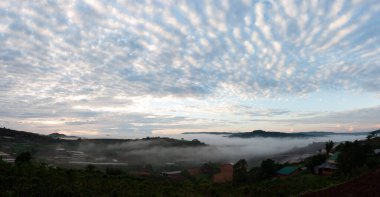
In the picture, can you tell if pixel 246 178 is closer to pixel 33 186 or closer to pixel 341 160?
pixel 341 160

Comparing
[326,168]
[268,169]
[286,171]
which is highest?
[326,168]

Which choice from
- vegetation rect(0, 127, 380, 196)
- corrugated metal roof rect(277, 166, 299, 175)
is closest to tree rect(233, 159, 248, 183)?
vegetation rect(0, 127, 380, 196)

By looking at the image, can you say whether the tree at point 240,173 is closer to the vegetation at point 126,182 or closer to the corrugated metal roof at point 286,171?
the vegetation at point 126,182

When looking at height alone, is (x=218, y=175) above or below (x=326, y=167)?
below

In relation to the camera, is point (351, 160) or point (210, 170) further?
point (210, 170)

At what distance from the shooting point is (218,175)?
12750 centimetres

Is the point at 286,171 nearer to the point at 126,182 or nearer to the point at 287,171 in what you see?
the point at 287,171

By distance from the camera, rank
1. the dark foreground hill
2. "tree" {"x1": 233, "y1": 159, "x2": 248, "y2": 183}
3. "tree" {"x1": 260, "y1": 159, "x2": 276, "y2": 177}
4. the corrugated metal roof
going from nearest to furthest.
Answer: the dark foreground hill → "tree" {"x1": 233, "y1": 159, "x2": 248, "y2": 183} → the corrugated metal roof → "tree" {"x1": 260, "y1": 159, "x2": 276, "y2": 177}

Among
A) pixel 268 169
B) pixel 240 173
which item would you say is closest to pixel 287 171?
pixel 268 169

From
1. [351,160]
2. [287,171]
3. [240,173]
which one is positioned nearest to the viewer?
[351,160]

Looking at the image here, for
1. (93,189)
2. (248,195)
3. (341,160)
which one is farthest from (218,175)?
(93,189)

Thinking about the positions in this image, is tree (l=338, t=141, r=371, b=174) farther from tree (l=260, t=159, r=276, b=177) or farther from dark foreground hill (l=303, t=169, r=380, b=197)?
dark foreground hill (l=303, t=169, r=380, b=197)

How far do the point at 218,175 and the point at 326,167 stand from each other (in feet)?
188

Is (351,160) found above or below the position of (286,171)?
above
